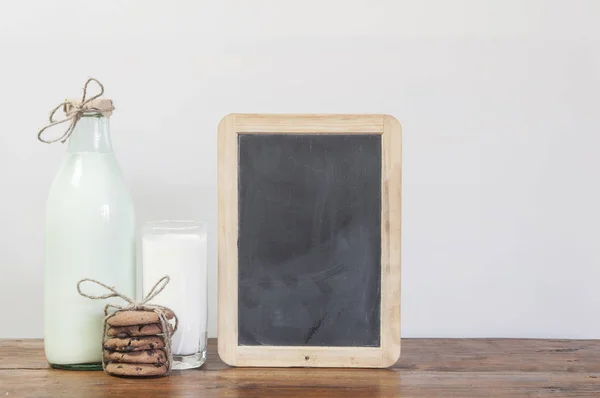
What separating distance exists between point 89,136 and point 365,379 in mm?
538

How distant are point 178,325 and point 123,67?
0.52 metres

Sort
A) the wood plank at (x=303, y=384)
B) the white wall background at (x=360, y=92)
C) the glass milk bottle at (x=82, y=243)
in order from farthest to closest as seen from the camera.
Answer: the white wall background at (x=360, y=92) < the glass milk bottle at (x=82, y=243) < the wood plank at (x=303, y=384)

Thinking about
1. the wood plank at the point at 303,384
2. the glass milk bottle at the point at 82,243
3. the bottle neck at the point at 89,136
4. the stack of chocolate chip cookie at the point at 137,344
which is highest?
the bottle neck at the point at 89,136

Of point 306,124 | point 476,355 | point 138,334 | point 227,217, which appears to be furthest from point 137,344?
point 476,355

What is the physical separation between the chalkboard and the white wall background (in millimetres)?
238

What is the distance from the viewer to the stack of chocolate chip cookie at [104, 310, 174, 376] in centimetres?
99

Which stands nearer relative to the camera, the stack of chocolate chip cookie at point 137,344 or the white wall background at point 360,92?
the stack of chocolate chip cookie at point 137,344

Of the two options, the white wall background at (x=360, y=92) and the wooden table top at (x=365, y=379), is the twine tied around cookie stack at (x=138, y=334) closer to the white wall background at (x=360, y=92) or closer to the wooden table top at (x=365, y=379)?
the wooden table top at (x=365, y=379)

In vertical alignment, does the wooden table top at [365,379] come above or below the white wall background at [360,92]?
below

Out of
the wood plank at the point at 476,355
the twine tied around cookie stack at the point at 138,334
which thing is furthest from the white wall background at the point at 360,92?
the twine tied around cookie stack at the point at 138,334

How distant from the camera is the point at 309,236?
1.08 meters

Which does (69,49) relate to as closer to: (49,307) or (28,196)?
(28,196)

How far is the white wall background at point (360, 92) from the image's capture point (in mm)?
→ 1299

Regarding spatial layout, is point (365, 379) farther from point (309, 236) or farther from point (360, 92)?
point (360, 92)
